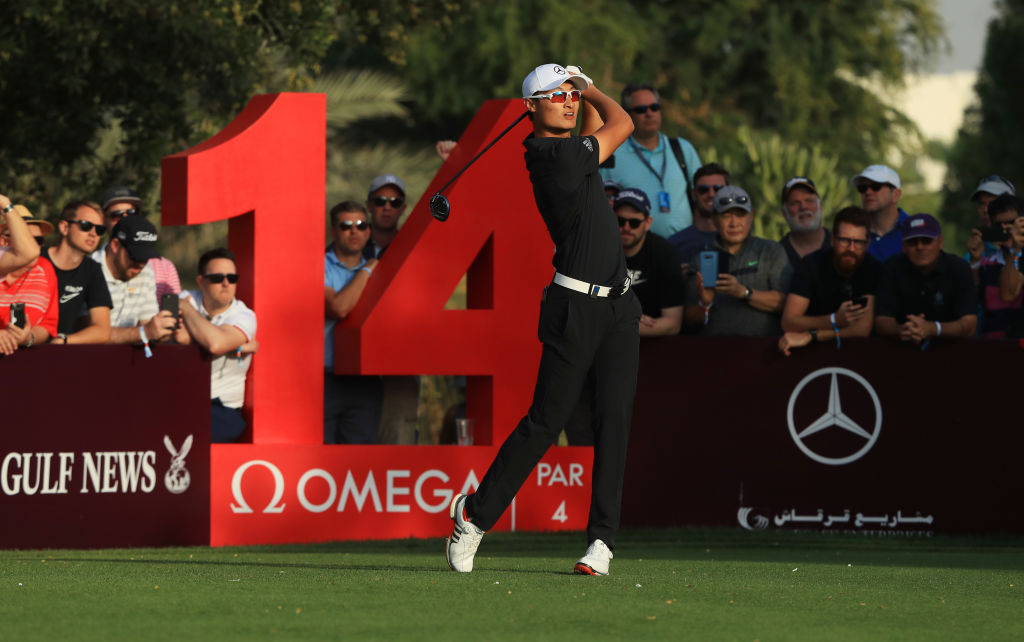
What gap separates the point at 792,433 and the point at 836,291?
0.95m

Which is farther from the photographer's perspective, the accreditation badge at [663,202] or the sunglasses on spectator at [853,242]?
the accreditation badge at [663,202]

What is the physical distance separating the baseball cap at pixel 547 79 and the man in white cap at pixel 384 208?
15.6 feet

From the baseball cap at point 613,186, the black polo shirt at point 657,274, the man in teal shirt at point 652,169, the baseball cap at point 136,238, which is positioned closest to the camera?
the baseball cap at point 136,238

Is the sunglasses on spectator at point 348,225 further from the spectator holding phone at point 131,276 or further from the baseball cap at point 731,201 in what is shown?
the baseball cap at point 731,201

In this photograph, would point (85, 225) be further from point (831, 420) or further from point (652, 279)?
point (831, 420)

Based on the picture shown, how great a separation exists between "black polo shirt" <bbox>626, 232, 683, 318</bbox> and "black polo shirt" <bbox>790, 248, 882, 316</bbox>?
76cm

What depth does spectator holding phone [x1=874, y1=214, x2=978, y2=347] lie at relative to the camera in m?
10.8

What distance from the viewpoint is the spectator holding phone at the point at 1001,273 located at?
11.1m

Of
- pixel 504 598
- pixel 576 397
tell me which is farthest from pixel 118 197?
pixel 504 598

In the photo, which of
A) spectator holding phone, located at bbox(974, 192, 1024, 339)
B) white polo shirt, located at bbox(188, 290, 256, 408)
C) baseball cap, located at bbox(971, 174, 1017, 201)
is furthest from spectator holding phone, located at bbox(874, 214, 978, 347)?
white polo shirt, located at bbox(188, 290, 256, 408)

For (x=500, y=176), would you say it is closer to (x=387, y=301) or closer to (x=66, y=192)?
(x=387, y=301)

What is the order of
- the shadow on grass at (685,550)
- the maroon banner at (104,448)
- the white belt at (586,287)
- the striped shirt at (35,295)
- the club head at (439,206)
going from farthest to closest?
the striped shirt at (35,295) → the maroon banner at (104,448) → the shadow on grass at (685,550) → the club head at (439,206) → the white belt at (586,287)

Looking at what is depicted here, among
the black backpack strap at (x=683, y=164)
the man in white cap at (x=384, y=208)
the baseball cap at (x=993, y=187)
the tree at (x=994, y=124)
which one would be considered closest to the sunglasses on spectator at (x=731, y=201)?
the black backpack strap at (x=683, y=164)

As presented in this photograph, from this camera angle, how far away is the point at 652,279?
35.6 feet
